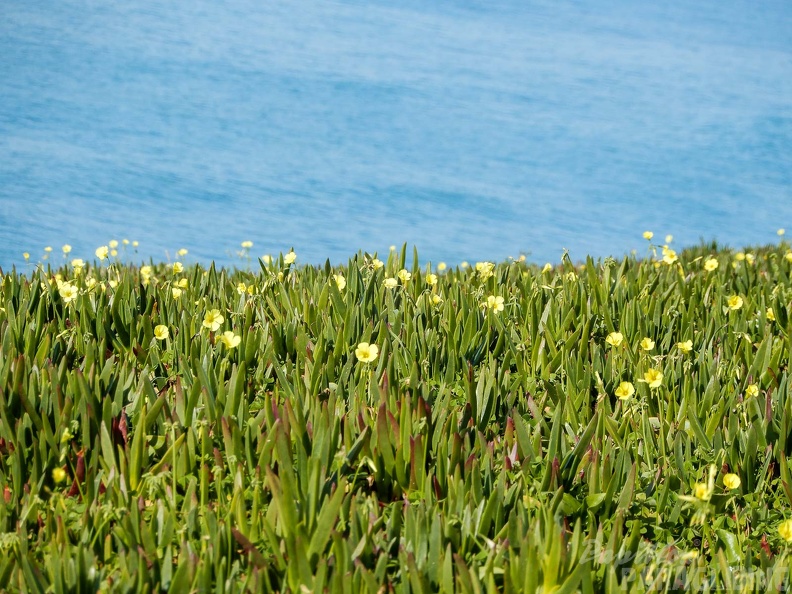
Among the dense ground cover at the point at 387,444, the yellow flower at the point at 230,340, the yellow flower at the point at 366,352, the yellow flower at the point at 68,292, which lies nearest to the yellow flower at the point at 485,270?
the dense ground cover at the point at 387,444

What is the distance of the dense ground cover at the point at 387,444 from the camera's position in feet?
7.41

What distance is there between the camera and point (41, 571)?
223 cm

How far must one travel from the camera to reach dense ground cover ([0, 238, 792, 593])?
2.26 m

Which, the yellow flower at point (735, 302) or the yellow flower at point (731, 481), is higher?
the yellow flower at point (735, 302)

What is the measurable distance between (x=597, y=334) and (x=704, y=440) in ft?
4.32

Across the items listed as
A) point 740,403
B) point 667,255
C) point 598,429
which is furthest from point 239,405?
point 667,255

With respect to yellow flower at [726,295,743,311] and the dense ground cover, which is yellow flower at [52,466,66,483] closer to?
the dense ground cover

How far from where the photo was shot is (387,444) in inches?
106

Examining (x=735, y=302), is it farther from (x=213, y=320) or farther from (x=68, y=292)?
(x=68, y=292)

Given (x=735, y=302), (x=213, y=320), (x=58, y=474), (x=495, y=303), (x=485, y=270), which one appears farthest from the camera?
(x=485, y=270)

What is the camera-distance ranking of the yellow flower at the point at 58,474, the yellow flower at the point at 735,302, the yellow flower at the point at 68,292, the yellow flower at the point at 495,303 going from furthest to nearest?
the yellow flower at the point at 735,302, the yellow flower at the point at 495,303, the yellow flower at the point at 68,292, the yellow flower at the point at 58,474

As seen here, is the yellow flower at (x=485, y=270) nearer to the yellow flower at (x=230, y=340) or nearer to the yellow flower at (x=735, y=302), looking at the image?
the yellow flower at (x=735, y=302)

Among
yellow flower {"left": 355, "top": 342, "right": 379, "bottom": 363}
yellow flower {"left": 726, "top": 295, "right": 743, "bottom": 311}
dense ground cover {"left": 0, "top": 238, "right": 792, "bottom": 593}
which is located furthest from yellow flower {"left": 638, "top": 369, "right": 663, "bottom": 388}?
yellow flower {"left": 726, "top": 295, "right": 743, "bottom": 311}

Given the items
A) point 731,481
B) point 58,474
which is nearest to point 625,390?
point 731,481
